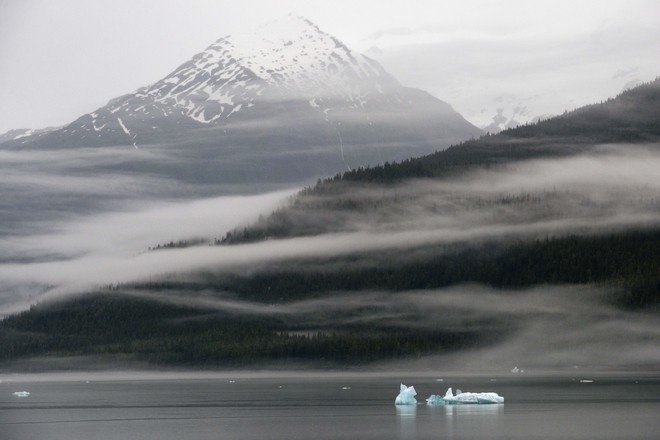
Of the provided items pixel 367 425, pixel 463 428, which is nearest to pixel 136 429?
pixel 367 425

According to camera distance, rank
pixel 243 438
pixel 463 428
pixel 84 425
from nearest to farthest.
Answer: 1. pixel 243 438
2. pixel 463 428
3. pixel 84 425

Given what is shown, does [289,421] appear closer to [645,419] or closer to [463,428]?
[463,428]

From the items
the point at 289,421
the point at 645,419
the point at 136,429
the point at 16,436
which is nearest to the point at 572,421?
the point at 645,419

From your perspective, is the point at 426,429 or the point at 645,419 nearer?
the point at 426,429

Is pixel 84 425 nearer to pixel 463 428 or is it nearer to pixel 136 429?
pixel 136 429

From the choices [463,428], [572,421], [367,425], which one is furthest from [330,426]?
[572,421]

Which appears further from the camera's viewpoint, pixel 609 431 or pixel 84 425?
pixel 84 425

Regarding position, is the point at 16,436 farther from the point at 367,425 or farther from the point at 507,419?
the point at 507,419

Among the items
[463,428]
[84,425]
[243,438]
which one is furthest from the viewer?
[84,425]
